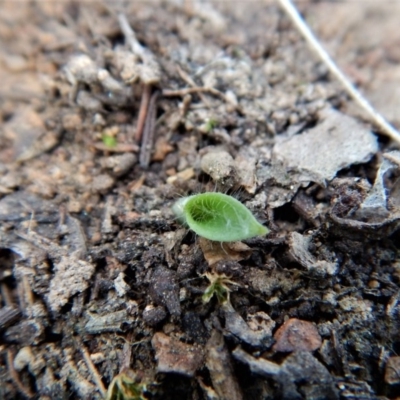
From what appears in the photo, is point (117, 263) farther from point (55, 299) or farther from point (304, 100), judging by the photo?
point (304, 100)

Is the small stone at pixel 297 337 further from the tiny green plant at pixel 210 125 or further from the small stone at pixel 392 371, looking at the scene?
the tiny green plant at pixel 210 125

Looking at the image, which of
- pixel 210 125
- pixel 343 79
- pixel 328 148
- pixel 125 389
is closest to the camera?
pixel 125 389

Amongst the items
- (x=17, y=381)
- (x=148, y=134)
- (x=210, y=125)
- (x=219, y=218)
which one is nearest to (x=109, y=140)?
(x=148, y=134)

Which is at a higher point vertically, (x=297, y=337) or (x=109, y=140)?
(x=109, y=140)

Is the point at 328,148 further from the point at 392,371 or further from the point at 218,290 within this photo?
the point at 392,371

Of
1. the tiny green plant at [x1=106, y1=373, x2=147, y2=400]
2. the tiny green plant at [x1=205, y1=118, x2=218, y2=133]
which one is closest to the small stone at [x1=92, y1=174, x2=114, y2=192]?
the tiny green plant at [x1=205, y1=118, x2=218, y2=133]
